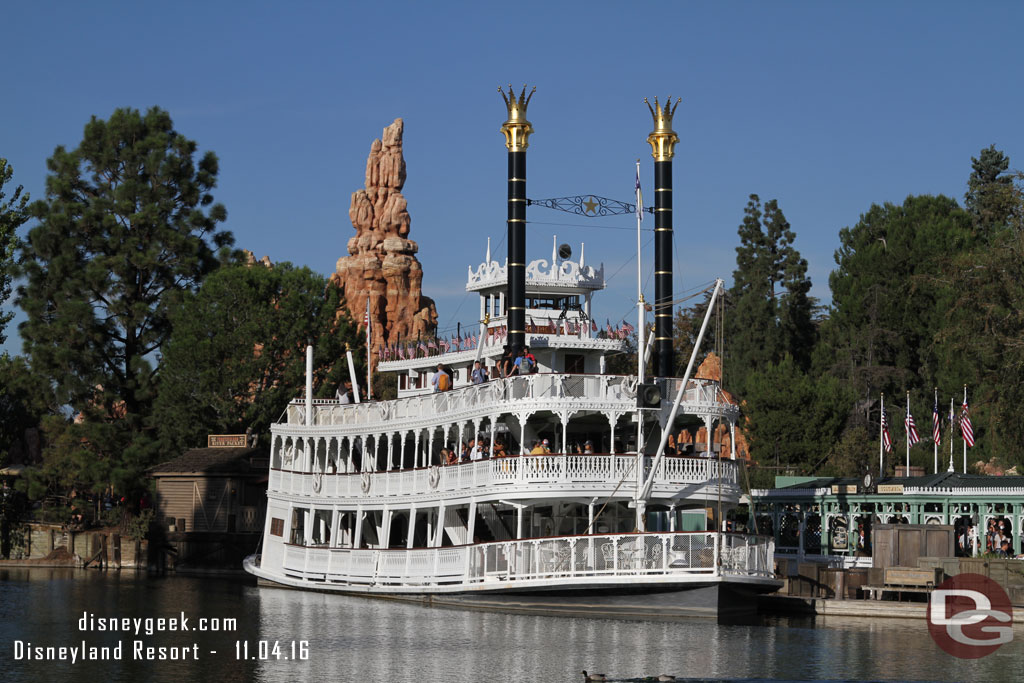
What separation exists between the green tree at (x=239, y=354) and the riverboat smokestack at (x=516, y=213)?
73.7 feet

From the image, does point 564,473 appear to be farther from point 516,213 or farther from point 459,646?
point 516,213

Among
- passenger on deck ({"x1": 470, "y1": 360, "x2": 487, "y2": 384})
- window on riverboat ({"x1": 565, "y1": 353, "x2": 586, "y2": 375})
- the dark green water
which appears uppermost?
window on riverboat ({"x1": 565, "y1": 353, "x2": 586, "y2": 375})

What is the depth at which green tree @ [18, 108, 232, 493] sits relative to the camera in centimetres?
5934

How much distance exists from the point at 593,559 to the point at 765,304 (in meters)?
50.3

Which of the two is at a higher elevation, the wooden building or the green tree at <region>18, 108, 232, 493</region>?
the green tree at <region>18, 108, 232, 493</region>

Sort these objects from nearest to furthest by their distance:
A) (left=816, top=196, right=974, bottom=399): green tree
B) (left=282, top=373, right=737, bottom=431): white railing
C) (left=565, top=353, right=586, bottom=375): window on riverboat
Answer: (left=282, top=373, right=737, bottom=431): white railing < (left=565, top=353, right=586, bottom=375): window on riverboat < (left=816, top=196, right=974, bottom=399): green tree

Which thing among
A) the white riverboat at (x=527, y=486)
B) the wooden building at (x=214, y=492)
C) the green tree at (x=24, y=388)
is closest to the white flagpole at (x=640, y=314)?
the white riverboat at (x=527, y=486)

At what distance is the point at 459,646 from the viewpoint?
2597cm

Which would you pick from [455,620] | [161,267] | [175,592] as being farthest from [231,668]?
[161,267]

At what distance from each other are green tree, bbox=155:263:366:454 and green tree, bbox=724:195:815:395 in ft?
81.7

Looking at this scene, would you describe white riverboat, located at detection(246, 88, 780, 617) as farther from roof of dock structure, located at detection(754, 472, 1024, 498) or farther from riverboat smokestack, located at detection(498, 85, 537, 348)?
roof of dock structure, located at detection(754, 472, 1024, 498)

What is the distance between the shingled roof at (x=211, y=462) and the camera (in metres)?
53.8

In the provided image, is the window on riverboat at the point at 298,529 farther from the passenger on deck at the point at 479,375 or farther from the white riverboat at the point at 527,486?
the passenger on deck at the point at 479,375

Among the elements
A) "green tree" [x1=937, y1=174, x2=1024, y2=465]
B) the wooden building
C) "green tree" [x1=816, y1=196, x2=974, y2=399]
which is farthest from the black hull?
"green tree" [x1=816, y1=196, x2=974, y2=399]
